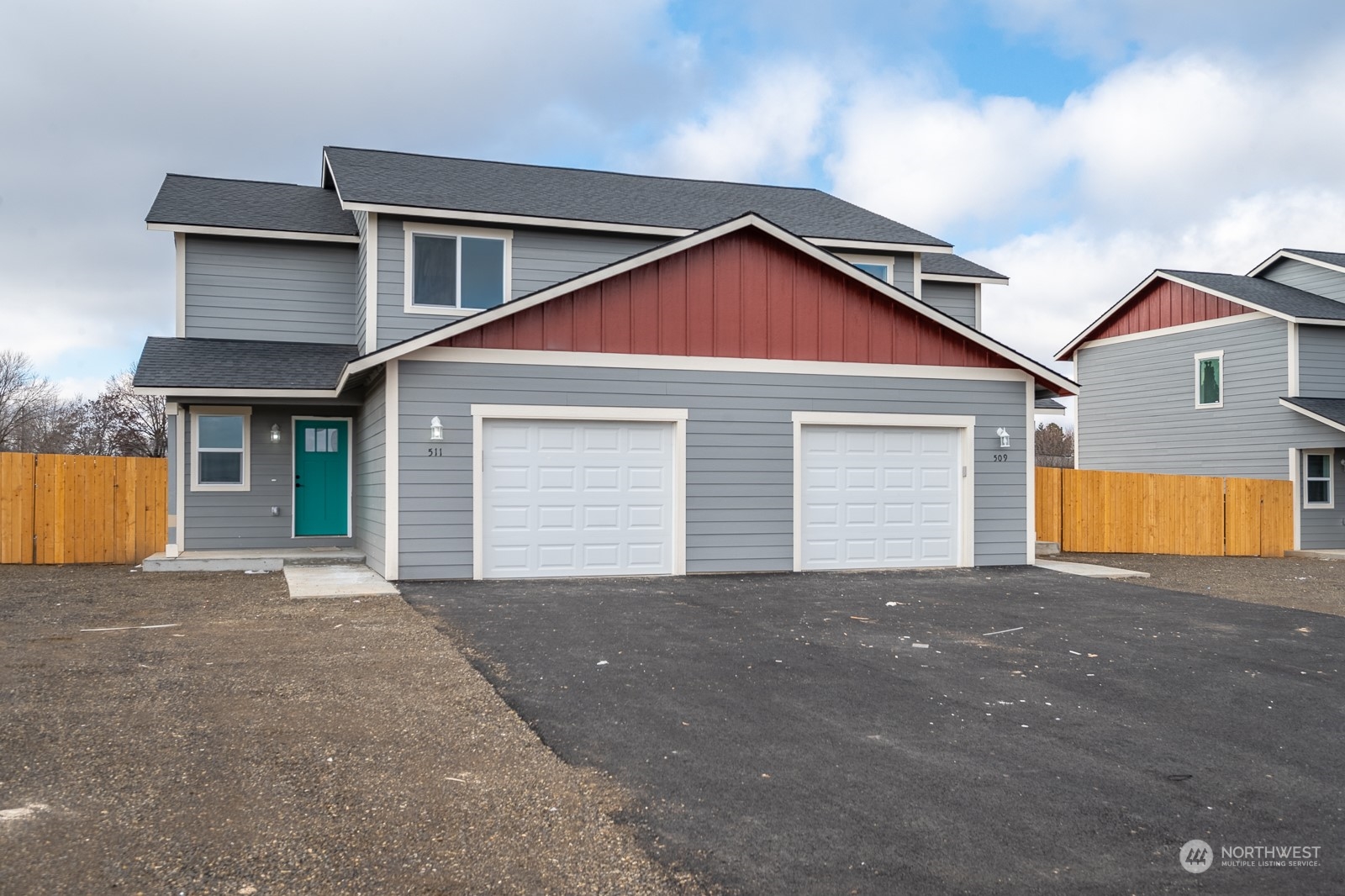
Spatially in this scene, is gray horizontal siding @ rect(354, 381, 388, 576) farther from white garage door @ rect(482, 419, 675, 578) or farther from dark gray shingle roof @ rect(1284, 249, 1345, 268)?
dark gray shingle roof @ rect(1284, 249, 1345, 268)

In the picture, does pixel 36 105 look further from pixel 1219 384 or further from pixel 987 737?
A: pixel 1219 384

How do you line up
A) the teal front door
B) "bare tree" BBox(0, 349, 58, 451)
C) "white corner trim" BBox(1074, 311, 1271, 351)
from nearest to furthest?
1. the teal front door
2. "white corner trim" BBox(1074, 311, 1271, 351)
3. "bare tree" BBox(0, 349, 58, 451)

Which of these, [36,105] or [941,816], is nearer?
[941,816]

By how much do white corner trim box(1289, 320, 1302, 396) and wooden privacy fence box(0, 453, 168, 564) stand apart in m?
21.6

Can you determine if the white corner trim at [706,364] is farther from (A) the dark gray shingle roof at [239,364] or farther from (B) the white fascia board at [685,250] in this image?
(A) the dark gray shingle roof at [239,364]

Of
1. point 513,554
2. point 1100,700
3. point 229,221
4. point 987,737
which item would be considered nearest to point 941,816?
point 987,737

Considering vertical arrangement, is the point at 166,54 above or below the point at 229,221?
above

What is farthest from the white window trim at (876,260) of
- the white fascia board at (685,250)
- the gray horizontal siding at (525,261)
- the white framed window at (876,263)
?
the white fascia board at (685,250)

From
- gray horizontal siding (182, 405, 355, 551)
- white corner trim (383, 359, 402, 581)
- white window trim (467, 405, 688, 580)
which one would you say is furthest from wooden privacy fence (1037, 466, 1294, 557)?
gray horizontal siding (182, 405, 355, 551)

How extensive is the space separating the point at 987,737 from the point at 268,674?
473cm

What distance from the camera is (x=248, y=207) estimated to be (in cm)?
1579

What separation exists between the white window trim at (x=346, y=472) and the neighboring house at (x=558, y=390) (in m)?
0.04

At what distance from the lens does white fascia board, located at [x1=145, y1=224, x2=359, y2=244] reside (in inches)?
567

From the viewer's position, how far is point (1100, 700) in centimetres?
609
